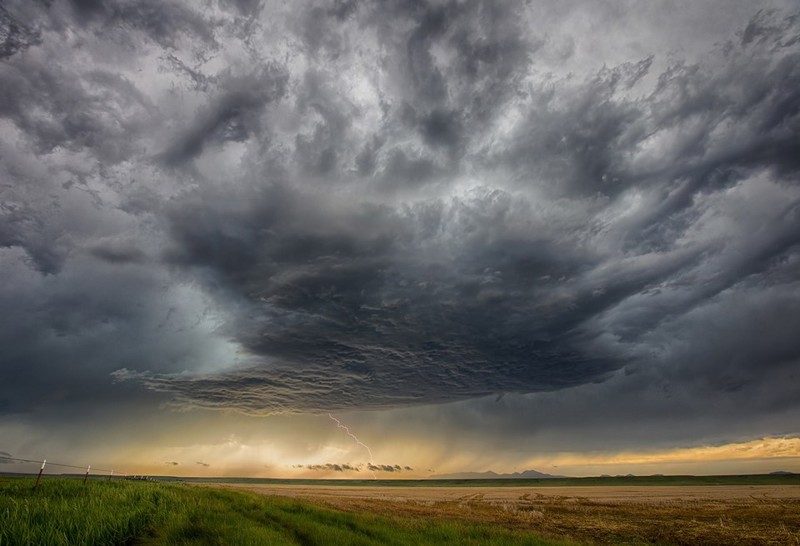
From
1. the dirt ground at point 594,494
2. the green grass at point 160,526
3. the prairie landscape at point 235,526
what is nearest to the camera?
the green grass at point 160,526

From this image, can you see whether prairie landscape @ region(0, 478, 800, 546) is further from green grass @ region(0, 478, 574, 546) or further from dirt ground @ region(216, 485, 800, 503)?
dirt ground @ region(216, 485, 800, 503)

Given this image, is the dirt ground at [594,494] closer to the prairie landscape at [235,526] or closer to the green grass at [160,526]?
the prairie landscape at [235,526]

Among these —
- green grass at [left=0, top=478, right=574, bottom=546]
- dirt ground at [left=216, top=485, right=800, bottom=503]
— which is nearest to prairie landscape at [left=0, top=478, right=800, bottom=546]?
green grass at [left=0, top=478, right=574, bottom=546]

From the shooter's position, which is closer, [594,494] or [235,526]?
[235,526]

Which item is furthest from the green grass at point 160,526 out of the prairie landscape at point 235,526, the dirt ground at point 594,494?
the dirt ground at point 594,494

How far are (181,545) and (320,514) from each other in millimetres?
13683

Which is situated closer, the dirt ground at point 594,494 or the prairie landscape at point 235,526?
the prairie landscape at point 235,526

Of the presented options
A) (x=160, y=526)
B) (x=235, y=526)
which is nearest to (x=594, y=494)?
(x=235, y=526)

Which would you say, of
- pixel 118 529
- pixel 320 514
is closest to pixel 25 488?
pixel 118 529

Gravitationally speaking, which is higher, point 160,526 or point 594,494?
point 160,526

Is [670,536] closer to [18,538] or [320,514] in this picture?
[320,514]

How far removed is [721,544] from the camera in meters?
25.6

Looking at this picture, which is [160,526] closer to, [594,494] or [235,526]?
[235,526]

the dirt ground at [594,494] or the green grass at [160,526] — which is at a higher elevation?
the green grass at [160,526]
